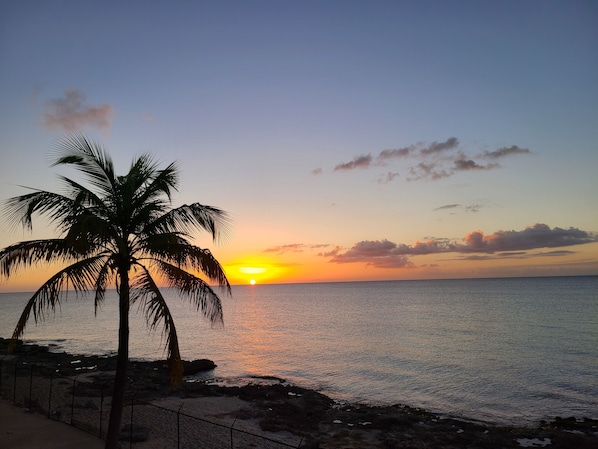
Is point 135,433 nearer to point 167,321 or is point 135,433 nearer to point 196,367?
point 167,321

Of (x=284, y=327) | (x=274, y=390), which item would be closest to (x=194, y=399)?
(x=274, y=390)

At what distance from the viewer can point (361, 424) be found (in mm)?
28375

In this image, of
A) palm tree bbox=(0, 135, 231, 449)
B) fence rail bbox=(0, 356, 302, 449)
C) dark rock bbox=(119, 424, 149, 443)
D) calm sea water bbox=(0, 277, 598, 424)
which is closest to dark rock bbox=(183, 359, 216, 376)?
calm sea water bbox=(0, 277, 598, 424)

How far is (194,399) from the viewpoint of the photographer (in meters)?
34.4

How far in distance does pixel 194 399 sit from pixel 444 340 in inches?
1887

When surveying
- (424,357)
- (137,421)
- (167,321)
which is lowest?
(424,357)

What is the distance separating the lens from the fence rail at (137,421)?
22219 millimetres

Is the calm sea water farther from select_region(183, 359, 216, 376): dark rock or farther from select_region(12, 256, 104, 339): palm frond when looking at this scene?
select_region(12, 256, 104, 339): palm frond

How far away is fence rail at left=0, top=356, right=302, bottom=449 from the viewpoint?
22219mm

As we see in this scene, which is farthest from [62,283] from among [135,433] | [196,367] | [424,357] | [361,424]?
[424,357]

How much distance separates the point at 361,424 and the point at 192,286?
21.0 m

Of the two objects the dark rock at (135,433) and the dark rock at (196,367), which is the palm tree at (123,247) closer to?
the dark rock at (135,433)

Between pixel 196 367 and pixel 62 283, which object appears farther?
pixel 196 367

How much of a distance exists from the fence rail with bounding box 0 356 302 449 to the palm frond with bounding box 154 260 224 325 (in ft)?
22.3
